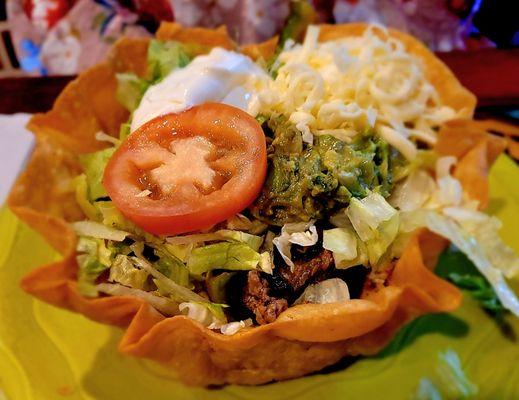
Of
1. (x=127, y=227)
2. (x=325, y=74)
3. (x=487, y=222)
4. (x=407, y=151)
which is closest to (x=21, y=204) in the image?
(x=127, y=227)

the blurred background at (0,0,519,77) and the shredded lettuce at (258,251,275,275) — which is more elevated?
the shredded lettuce at (258,251,275,275)

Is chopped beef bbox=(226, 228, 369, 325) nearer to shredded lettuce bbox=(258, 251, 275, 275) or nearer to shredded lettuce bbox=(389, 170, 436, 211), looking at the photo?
shredded lettuce bbox=(258, 251, 275, 275)

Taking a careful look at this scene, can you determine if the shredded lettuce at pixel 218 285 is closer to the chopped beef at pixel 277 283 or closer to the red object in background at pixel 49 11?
the chopped beef at pixel 277 283

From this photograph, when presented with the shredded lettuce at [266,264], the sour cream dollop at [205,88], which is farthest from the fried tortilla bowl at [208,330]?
the sour cream dollop at [205,88]

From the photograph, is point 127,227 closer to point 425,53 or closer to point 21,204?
point 21,204

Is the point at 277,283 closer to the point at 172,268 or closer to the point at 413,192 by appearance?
the point at 172,268

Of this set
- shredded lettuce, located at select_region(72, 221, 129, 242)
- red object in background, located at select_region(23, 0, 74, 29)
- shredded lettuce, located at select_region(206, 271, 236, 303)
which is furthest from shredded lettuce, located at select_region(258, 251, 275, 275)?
red object in background, located at select_region(23, 0, 74, 29)
